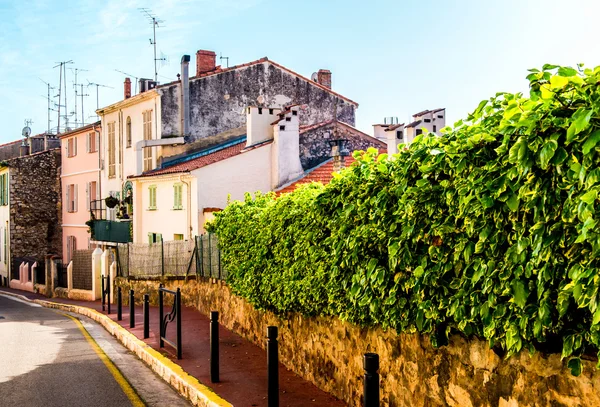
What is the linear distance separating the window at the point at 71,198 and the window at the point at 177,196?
17.5m

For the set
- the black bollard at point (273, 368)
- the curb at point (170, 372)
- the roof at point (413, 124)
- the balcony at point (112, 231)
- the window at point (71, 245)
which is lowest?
the curb at point (170, 372)

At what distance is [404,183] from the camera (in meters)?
6.14

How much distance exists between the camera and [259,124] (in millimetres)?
29906

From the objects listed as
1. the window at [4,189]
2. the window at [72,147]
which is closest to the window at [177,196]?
the window at [72,147]

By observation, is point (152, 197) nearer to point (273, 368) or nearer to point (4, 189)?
point (4, 189)

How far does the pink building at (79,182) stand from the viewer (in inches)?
1693

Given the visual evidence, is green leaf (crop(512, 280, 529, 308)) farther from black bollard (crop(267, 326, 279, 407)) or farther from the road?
the road

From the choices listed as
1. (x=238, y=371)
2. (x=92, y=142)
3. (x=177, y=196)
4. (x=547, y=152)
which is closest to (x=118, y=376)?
(x=238, y=371)

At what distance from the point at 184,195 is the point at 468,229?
25234 mm

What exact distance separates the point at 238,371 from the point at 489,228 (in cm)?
623

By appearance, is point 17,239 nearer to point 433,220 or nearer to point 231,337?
point 231,337

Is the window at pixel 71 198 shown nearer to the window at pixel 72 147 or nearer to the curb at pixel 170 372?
the window at pixel 72 147

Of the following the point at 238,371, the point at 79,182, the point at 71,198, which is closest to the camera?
the point at 238,371

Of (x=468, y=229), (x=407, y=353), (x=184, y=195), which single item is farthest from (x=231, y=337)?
(x=184, y=195)
